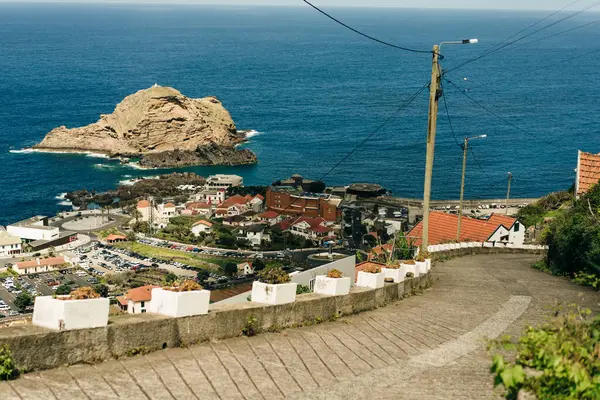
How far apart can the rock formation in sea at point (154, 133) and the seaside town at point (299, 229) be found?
277mm

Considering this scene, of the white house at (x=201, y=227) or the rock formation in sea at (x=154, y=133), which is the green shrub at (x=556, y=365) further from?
the rock formation in sea at (x=154, y=133)

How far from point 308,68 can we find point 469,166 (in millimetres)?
89530

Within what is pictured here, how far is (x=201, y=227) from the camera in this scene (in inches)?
2539

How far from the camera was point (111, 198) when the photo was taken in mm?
74875

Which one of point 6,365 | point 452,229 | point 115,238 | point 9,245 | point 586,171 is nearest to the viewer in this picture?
point 6,365

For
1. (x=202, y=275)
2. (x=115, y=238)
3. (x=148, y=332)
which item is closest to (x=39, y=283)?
(x=202, y=275)

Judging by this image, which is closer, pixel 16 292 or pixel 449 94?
pixel 16 292

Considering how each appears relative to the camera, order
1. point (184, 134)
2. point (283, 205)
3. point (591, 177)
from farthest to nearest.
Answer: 1. point (184, 134)
2. point (283, 205)
3. point (591, 177)

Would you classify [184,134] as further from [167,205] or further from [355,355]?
[355,355]

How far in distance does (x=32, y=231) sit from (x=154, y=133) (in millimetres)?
39037

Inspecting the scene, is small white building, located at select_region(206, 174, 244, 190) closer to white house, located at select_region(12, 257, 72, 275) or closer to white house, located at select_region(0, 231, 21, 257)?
white house, located at select_region(0, 231, 21, 257)

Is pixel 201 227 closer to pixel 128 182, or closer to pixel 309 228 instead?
pixel 309 228

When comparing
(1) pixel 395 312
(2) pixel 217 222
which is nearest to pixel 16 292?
(2) pixel 217 222

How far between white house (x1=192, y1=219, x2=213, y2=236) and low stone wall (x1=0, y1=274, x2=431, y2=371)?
5411 cm
